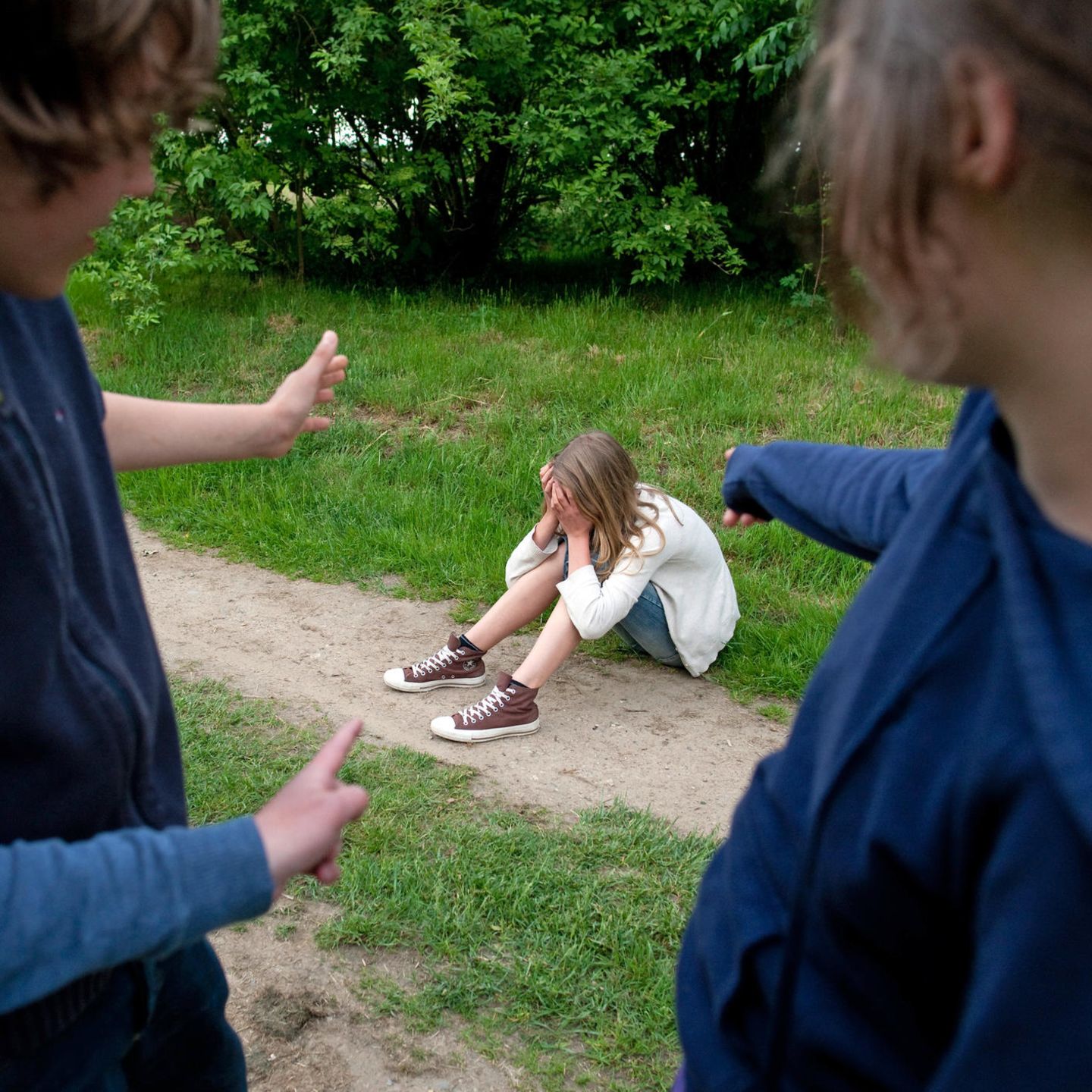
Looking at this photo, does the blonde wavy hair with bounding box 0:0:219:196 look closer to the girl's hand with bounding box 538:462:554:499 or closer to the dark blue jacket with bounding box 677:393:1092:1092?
the dark blue jacket with bounding box 677:393:1092:1092

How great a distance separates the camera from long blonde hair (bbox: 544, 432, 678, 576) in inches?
158

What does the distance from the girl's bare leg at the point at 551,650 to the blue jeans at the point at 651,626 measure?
242 mm

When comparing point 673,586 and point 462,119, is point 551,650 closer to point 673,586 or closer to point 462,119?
point 673,586

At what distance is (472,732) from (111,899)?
2.90m

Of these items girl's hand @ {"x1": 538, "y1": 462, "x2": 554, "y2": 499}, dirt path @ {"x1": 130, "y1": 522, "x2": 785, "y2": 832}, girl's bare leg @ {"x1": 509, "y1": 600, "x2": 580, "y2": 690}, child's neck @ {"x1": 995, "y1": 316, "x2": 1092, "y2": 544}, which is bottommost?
dirt path @ {"x1": 130, "y1": 522, "x2": 785, "y2": 832}

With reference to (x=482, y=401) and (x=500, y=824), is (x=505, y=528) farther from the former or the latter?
(x=500, y=824)

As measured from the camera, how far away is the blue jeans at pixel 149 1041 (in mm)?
1193

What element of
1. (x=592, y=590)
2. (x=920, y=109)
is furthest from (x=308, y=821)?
(x=592, y=590)

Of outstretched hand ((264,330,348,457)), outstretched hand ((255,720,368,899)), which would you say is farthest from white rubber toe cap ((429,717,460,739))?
outstretched hand ((255,720,368,899))

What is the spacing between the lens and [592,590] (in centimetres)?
395

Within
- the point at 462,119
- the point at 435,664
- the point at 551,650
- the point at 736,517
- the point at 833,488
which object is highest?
the point at 462,119

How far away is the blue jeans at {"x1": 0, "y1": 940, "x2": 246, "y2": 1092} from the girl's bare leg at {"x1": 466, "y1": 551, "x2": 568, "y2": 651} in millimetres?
2704

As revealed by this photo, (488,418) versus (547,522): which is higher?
(547,522)

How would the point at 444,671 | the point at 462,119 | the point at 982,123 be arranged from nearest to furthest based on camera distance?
the point at 982,123 → the point at 444,671 → the point at 462,119
